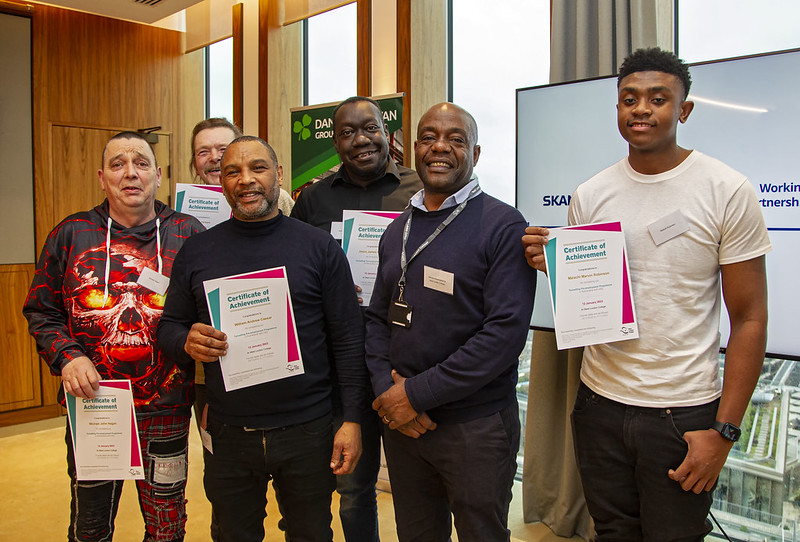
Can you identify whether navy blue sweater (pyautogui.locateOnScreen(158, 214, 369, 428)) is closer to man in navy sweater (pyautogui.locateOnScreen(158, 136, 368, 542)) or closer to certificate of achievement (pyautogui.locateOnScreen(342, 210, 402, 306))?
man in navy sweater (pyautogui.locateOnScreen(158, 136, 368, 542))

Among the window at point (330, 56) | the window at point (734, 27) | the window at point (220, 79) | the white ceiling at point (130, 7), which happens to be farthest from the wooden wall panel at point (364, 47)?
the window at point (734, 27)

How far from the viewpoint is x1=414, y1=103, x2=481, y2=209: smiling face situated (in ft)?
6.42

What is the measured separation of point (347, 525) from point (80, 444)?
1062 millimetres

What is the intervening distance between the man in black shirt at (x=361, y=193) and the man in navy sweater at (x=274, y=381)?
353 millimetres

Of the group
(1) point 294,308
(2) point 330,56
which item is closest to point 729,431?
(1) point 294,308

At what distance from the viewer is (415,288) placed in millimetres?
1919

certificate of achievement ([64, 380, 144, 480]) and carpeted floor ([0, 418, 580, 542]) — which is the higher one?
certificate of achievement ([64, 380, 144, 480])

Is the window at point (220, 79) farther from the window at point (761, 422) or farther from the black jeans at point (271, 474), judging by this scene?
the black jeans at point (271, 474)

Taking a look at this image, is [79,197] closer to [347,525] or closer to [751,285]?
[347,525]

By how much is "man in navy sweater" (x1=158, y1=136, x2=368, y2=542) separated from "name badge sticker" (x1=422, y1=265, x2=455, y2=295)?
1.14 ft

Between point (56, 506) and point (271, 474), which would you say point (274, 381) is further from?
point (56, 506)

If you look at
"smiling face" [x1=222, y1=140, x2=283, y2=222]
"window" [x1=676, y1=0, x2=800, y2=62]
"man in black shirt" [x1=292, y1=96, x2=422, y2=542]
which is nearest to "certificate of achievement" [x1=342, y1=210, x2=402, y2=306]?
"man in black shirt" [x1=292, y1=96, x2=422, y2=542]

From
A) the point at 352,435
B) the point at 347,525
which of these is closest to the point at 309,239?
the point at 352,435

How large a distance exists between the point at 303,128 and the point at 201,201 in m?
2.26
